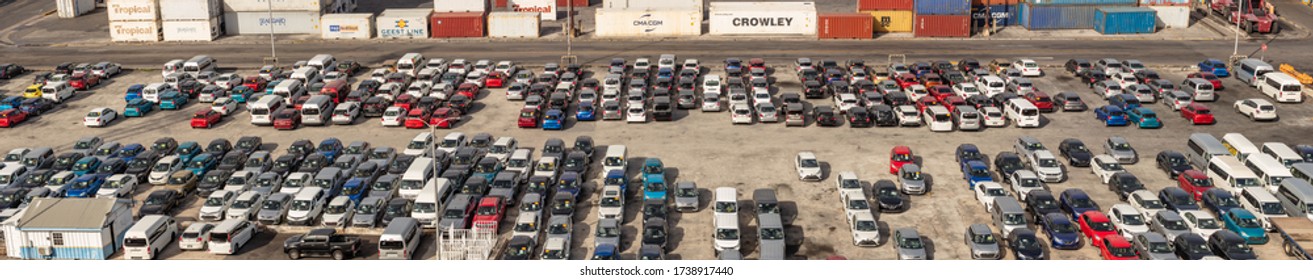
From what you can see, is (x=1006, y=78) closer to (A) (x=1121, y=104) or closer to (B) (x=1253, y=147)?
(A) (x=1121, y=104)

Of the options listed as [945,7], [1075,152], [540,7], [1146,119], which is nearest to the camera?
[1075,152]

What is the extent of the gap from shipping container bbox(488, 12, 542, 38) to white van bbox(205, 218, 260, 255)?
2189 inches

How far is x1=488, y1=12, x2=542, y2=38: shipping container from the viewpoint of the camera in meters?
105

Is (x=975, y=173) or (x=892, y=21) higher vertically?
(x=892, y=21)

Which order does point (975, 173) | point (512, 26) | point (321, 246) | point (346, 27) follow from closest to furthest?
1. point (321, 246)
2. point (975, 173)
3. point (512, 26)
4. point (346, 27)

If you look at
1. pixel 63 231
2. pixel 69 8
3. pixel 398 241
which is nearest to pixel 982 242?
pixel 398 241

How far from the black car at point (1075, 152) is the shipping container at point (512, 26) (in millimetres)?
51288

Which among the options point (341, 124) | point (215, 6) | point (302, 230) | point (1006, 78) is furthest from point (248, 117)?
point (1006, 78)

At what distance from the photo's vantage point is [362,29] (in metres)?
106

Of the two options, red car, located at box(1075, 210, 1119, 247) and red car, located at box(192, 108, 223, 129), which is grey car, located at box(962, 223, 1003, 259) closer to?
red car, located at box(1075, 210, 1119, 247)

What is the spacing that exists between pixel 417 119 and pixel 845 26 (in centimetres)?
4241

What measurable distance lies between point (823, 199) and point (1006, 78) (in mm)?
30311

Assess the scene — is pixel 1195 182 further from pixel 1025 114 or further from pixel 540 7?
pixel 540 7

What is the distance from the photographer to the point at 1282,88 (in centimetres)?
7625
